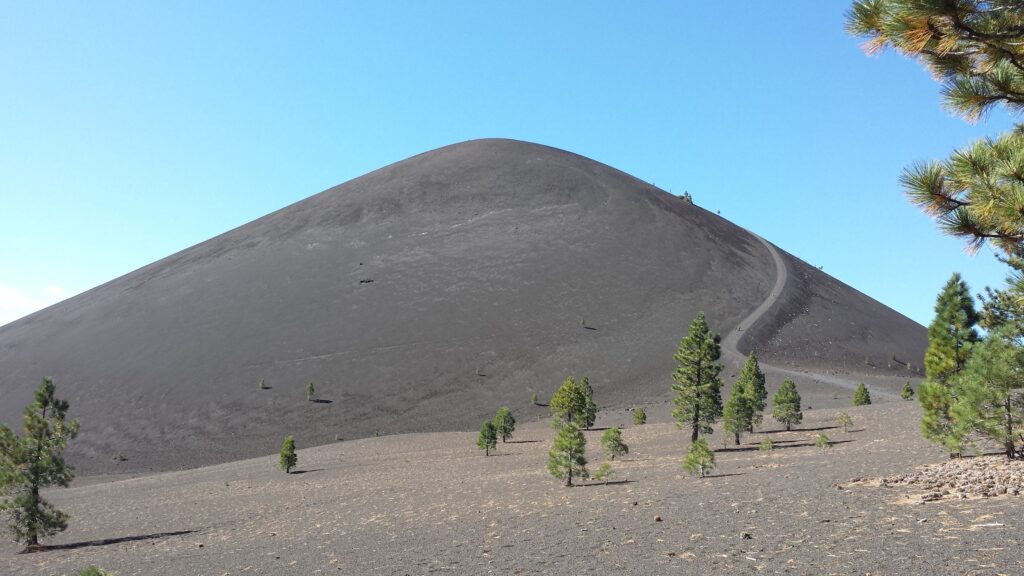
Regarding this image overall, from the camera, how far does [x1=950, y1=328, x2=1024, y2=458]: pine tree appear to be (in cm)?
1355

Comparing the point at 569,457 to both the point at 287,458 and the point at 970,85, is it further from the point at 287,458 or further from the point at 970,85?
the point at 287,458

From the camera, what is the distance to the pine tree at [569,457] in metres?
21.7

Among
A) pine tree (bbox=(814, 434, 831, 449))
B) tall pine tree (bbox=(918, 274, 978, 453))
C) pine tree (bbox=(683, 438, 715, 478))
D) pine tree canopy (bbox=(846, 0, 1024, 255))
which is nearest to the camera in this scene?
pine tree canopy (bbox=(846, 0, 1024, 255))

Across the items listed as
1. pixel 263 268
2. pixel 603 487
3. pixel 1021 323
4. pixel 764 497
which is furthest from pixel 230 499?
pixel 263 268

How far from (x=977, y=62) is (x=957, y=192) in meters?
1.71

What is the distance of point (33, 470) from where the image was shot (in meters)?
20.2

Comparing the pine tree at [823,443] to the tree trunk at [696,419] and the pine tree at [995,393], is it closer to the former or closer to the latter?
the tree trunk at [696,419]

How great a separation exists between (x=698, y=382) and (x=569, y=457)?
47.1 ft

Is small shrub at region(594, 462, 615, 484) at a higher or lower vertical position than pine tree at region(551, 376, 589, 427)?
lower

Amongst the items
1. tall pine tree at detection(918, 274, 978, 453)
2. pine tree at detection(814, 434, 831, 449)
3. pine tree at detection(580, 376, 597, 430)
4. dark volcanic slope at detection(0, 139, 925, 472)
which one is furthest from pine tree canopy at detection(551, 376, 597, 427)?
tall pine tree at detection(918, 274, 978, 453)

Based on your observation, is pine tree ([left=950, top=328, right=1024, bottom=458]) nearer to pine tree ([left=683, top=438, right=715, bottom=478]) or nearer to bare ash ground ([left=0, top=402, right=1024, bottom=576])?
bare ash ground ([left=0, top=402, right=1024, bottom=576])

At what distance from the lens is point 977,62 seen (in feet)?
24.7

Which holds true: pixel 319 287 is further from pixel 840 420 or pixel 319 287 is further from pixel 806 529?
pixel 806 529

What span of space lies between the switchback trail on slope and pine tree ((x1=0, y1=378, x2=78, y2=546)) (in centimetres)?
6157
